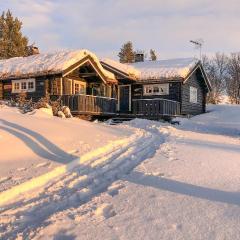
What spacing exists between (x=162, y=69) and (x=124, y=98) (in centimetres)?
374

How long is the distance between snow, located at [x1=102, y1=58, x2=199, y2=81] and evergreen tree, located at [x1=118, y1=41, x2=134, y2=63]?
88.4 feet

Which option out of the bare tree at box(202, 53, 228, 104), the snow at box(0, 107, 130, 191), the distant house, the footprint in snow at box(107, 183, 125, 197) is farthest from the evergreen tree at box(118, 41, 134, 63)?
the footprint in snow at box(107, 183, 125, 197)

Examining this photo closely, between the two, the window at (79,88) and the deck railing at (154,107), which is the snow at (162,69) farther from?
the window at (79,88)

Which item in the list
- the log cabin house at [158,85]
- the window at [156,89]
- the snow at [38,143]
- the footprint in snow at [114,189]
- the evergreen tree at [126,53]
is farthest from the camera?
the evergreen tree at [126,53]

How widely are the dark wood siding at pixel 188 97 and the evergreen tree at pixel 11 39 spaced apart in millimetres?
20616

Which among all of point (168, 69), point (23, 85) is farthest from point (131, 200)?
point (168, 69)

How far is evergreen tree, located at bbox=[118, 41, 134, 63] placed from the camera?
60756 millimetres

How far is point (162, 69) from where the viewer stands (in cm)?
3144

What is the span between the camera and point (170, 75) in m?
30.1

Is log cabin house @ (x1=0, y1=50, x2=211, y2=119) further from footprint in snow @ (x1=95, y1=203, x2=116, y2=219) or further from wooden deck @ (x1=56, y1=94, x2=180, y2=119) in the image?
footprint in snow @ (x1=95, y1=203, x2=116, y2=219)

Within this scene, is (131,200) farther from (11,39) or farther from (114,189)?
(11,39)

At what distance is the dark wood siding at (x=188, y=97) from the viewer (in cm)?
3166

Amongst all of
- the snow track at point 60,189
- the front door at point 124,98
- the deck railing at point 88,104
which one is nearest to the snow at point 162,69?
the front door at point 124,98

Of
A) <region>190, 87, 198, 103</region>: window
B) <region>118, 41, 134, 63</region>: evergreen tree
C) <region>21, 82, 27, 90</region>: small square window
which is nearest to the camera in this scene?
<region>21, 82, 27, 90</region>: small square window
